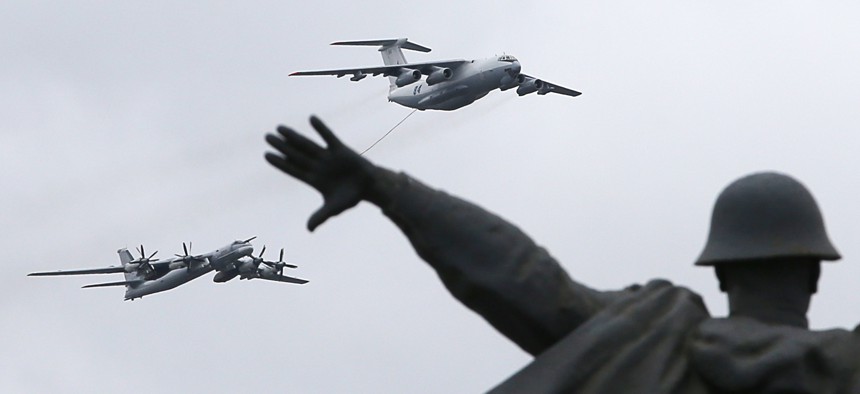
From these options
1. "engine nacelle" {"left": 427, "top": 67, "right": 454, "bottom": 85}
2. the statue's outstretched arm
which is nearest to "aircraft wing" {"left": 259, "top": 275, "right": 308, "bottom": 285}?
"engine nacelle" {"left": 427, "top": 67, "right": 454, "bottom": 85}

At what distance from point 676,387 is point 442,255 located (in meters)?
0.59

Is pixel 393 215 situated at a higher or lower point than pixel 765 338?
higher

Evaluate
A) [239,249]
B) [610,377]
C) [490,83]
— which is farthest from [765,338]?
[239,249]

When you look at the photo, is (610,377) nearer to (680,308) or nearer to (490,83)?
(680,308)

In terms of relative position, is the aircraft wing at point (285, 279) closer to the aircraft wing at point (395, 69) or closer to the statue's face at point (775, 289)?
the aircraft wing at point (395, 69)

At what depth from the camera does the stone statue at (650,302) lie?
13.7ft

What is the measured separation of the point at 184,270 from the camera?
224ft

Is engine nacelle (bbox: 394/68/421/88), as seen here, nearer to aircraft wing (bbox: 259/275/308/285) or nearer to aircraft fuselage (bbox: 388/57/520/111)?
aircraft fuselage (bbox: 388/57/520/111)

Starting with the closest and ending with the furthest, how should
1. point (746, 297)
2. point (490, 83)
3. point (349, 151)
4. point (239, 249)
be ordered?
1. point (349, 151)
2. point (746, 297)
3. point (490, 83)
4. point (239, 249)

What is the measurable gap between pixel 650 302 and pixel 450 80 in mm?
57463

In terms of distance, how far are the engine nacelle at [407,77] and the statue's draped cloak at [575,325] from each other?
56758 millimetres

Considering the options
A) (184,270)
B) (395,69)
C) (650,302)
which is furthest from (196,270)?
(650,302)

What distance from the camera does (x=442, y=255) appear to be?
14.2ft

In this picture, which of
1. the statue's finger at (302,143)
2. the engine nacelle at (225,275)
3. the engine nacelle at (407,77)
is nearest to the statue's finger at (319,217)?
the statue's finger at (302,143)
